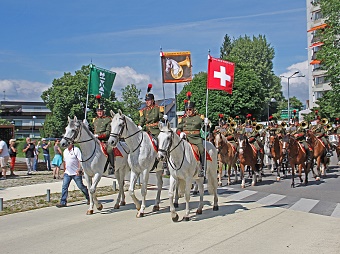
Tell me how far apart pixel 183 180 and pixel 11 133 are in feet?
80.7

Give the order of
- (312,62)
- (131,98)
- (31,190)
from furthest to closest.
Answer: (312,62), (131,98), (31,190)

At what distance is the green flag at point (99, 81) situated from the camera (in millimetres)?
16420

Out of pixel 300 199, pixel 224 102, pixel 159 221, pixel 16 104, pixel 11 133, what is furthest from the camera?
pixel 16 104

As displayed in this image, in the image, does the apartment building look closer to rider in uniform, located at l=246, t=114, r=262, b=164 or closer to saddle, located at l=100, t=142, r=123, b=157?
rider in uniform, located at l=246, t=114, r=262, b=164

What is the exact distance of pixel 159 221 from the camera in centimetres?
1066

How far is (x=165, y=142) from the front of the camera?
9867mm

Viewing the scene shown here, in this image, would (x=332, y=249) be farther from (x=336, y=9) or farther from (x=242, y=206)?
(x=336, y=9)

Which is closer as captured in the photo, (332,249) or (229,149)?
(332,249)

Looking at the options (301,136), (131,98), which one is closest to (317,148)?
(301,136)

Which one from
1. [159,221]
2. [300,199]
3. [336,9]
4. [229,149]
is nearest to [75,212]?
[159,221]

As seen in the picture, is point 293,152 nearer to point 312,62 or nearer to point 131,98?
point 131,98

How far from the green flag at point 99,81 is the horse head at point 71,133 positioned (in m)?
5.06

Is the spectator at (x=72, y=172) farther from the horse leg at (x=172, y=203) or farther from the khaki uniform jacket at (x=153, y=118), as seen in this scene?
the horse leg at (x=172, y=203)

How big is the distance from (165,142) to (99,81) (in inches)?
291
